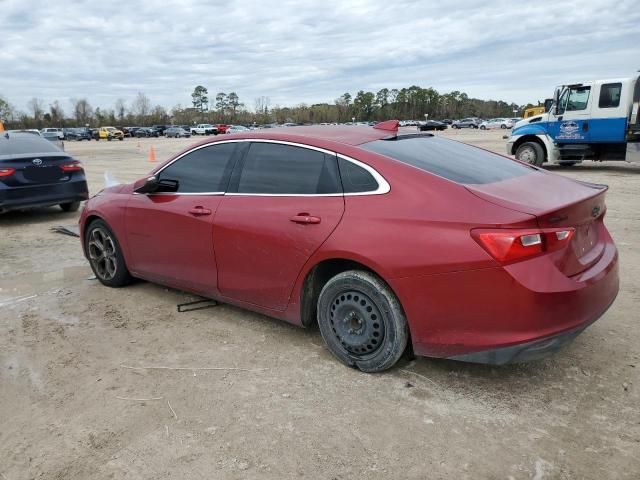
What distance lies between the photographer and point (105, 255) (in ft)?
17.5

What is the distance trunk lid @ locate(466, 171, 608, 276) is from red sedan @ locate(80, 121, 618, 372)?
0.01 metres

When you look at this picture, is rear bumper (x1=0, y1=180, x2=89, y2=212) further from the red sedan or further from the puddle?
the red sedan

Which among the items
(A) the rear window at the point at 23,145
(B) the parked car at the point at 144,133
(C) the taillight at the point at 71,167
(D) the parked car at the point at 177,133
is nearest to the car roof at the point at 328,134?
(C) the taillight at the point at 71,167

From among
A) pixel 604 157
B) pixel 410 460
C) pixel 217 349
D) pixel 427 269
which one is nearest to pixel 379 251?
pixel 427 269

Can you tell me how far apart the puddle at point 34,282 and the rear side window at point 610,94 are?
14.1 meters

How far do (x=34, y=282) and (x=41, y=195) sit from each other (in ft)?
12.3

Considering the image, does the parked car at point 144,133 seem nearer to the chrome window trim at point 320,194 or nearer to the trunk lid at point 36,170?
the trunk lid at point 36,170

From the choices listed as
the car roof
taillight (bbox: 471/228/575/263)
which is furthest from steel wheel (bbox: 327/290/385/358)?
the car roof

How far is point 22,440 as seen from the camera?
2.87 m

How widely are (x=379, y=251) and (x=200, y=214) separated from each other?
164cm

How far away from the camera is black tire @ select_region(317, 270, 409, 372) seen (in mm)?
3240

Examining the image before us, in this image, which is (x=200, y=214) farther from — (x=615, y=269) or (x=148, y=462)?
(x=615, y=269)

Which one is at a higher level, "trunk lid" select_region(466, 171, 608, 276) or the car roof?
the car roof

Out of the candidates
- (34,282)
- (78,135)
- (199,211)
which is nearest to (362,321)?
(199,211)
